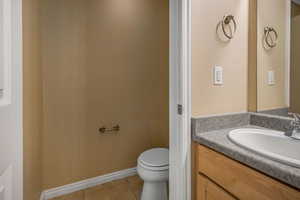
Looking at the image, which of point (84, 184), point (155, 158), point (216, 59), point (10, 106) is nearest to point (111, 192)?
point (84, 184)

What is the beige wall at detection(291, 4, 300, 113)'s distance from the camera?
1.08 m

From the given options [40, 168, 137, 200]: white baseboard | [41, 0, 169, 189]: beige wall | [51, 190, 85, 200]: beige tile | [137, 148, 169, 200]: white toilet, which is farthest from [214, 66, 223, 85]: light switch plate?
[51, 190, 85, 200]: beige tile

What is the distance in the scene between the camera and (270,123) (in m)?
1.13

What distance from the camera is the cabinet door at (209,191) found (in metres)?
0.86

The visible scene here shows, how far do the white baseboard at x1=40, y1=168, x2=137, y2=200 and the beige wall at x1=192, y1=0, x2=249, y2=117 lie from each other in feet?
4.73

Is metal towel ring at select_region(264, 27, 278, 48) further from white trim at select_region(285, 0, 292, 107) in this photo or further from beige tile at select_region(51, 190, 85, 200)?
beige tile at select_region(51, 190, 85, 200)

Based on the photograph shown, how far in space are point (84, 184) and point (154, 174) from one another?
916mm

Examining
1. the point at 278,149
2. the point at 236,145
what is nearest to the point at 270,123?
the point at 278,149

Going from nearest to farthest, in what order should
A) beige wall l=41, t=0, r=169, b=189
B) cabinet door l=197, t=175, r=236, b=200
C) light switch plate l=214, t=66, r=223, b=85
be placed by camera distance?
1. cabinet door l=197, t=175, r=236, b=200
2. light switch plate l=214, t=66, r=223, b=85
3. beige wall l=41, t=0, r=169, b=189

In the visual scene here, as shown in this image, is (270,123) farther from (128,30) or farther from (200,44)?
(128,30)

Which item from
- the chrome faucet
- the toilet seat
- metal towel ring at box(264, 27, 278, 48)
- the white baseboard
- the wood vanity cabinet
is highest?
metal towel ring at box(264, 27, 278, 48)

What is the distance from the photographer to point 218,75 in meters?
1.16

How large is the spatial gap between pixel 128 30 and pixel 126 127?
1.16 m

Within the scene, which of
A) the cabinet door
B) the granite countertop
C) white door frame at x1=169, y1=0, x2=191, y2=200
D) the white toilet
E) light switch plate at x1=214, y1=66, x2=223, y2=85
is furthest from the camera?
the white toilet
